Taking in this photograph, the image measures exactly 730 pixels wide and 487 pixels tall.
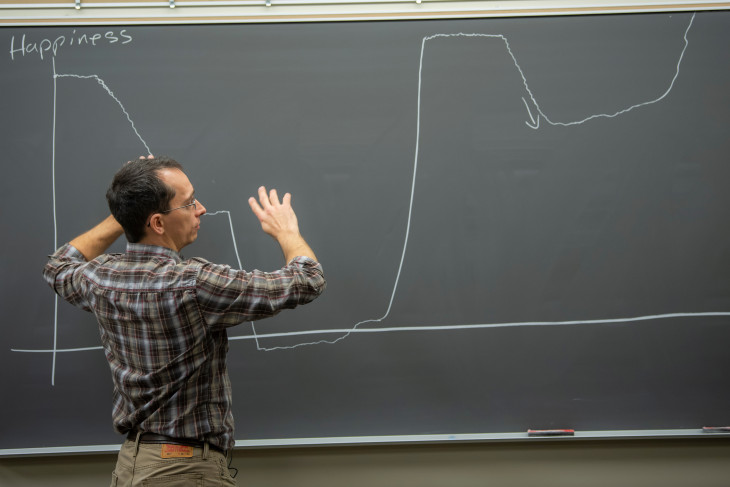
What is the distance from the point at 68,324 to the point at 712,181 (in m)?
1.83

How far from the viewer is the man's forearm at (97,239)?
123cm

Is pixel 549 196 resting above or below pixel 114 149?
below

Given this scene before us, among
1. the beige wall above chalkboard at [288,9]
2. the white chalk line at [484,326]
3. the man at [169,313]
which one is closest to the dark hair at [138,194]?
the man at [169,313]

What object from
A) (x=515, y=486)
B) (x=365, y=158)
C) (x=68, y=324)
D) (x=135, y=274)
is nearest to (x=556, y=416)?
(x=515, y=486)

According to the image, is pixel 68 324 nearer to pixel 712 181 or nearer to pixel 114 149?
pixel 114 149

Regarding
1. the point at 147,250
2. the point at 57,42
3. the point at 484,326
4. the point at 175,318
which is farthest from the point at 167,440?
the point at 57,42

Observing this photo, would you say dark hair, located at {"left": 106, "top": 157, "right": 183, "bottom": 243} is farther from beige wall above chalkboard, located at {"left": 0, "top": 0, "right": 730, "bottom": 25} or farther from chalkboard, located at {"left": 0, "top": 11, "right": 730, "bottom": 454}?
beige wall above chalkboard, located at {"left": 0, "top": 0, "right": 730, "bottom": 25}

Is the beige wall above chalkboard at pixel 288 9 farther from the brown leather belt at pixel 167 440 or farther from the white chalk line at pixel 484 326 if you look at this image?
the brown leather belt at pixel 167 440

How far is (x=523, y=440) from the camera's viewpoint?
1.47 metres

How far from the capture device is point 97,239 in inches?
49.3

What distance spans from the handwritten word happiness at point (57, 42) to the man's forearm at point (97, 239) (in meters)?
Answer: 0.55

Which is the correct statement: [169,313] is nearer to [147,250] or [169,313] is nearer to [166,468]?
[147,250]

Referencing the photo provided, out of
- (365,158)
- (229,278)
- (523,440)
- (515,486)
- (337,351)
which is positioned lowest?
(515,486)

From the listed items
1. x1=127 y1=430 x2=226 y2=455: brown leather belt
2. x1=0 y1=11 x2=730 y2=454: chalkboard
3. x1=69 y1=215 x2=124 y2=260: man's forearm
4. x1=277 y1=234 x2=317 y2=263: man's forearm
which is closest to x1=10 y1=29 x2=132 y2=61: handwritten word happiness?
x1=0 y1=11 x2=730 y2=454: chalkboard
